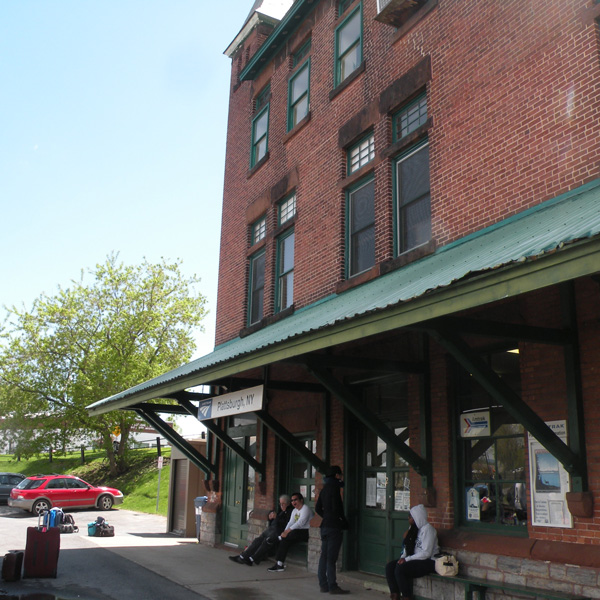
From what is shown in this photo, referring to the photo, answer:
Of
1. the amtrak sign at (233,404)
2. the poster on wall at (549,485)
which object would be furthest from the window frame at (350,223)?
the poster on wall at (549,485)

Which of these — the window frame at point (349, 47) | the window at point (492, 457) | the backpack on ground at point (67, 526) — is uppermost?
the window frame at point (349, 47)

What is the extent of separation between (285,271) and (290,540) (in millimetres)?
5615

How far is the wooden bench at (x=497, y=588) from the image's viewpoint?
6.49m

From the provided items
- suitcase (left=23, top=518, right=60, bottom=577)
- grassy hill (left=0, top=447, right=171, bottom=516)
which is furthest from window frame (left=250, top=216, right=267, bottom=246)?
grassy hill (left=0, top=447, right=171, bottom=516)

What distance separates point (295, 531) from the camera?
37.1ft

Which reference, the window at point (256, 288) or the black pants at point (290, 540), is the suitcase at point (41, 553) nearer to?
the black pants at point (290, 540)

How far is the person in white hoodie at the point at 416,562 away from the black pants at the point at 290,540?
130 inches

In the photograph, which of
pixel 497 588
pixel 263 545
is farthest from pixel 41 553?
pixel 497 588

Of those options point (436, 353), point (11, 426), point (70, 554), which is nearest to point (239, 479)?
point (70, 554)

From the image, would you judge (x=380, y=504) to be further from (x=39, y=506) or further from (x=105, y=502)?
(x=105, y=502)

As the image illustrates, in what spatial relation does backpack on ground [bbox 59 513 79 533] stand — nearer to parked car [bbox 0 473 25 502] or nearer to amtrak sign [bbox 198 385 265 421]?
amtrak sign [bbox 198 385 265 421]

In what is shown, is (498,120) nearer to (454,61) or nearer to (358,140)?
(454,61)

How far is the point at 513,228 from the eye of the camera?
25.8ft

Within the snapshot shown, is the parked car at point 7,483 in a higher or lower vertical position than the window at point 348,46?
lower
